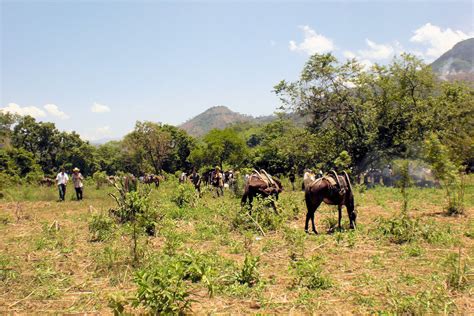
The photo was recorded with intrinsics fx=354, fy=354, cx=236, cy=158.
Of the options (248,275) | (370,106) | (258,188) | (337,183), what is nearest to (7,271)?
(248,275)

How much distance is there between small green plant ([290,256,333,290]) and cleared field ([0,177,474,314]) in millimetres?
17

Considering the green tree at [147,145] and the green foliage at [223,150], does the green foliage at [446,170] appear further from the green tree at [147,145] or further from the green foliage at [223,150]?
the green tree at [147,145]

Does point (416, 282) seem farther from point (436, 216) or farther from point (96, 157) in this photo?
point (96, 157)

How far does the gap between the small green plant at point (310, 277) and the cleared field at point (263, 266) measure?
0.7 inches

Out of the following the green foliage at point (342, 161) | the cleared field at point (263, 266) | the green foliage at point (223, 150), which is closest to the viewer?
the cleared field at point (263, 266)

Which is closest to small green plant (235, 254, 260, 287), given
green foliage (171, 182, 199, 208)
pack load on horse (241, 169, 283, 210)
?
pack load on horse (241, 169, 283, 210)

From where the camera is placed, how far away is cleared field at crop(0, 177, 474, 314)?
5324 mm

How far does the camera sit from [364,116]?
26.1 meters

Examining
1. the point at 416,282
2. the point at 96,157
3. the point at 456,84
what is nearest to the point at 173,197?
the point at 416,282

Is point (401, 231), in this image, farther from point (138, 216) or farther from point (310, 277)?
point (138, 216)

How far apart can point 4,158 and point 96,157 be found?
2476cm

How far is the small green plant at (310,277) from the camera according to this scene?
5824 millimetres

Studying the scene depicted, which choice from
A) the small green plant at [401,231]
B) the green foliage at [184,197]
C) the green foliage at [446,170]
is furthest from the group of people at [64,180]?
the green foliage at [446,170]

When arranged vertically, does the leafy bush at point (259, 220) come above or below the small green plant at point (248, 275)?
above
